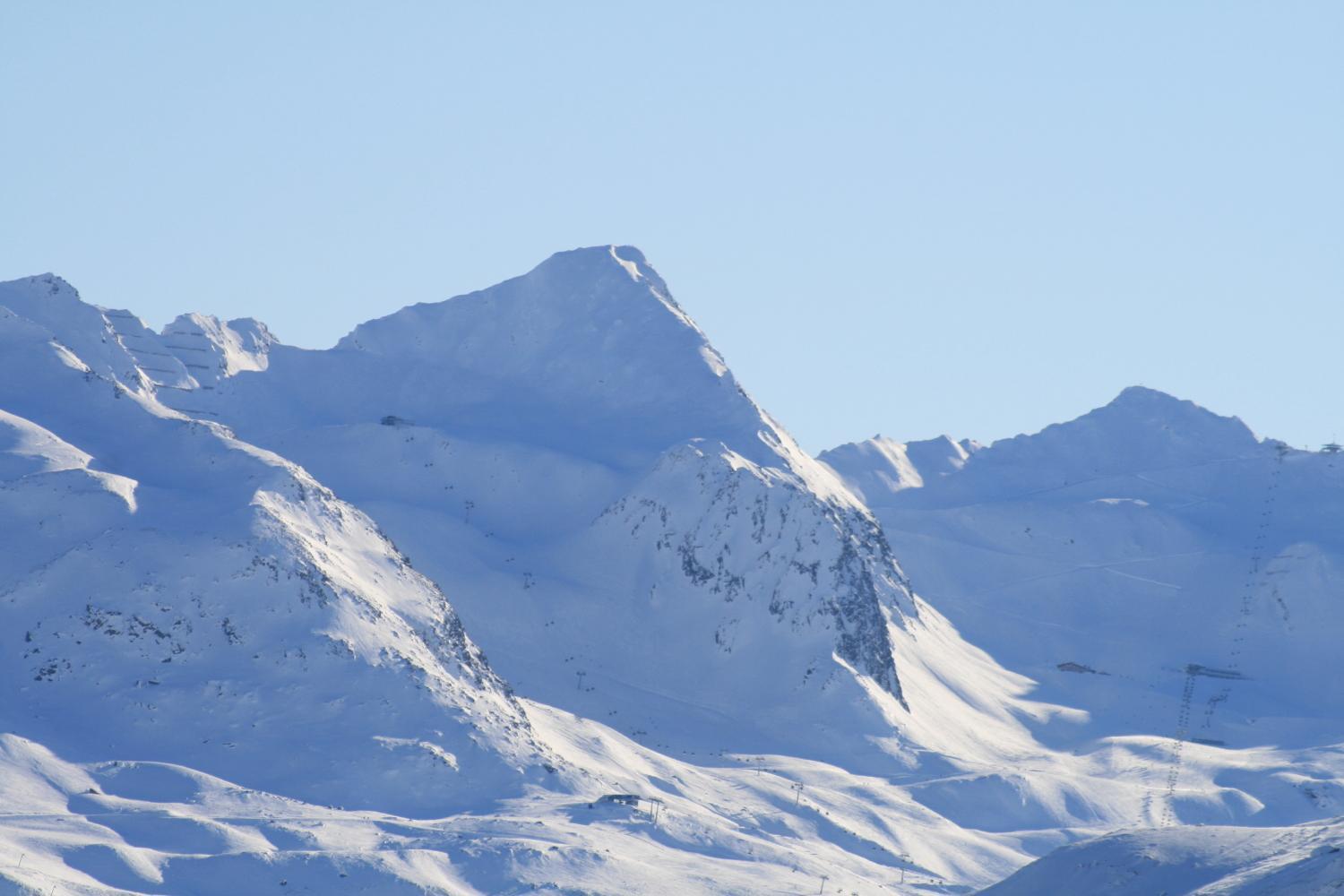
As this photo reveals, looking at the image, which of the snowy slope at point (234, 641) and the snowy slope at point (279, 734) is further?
the snowy slope at point (234, 641)

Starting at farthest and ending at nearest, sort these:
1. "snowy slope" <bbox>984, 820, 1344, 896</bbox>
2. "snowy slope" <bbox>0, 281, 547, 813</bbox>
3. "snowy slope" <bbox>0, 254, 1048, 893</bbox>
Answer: "snowy slope" <bbox>0, 281, 547, 813</bbox>, "snowy slope" <bbox>0, 254, 1048, 893</bbox>, "snowy slope" <bbox>984, 820, 1344, 896</bbox>

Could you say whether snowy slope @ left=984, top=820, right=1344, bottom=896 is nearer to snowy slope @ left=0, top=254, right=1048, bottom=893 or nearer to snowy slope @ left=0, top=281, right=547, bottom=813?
snowy slope @ left=0, top=254, right=1048, bottom=893

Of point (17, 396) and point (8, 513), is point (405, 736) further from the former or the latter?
point (17, 396)

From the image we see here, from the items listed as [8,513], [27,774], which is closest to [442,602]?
[8,513]

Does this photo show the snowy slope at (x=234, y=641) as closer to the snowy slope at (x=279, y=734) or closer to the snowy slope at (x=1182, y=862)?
the snowy slope at (x=279, y=734)

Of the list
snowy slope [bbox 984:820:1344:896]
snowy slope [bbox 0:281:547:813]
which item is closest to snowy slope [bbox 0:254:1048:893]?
snowy slope [bbox 0:281:547:813]

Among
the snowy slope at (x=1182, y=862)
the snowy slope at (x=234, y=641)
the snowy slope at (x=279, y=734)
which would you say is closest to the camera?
the snowy slope at (x=1182, y=862)

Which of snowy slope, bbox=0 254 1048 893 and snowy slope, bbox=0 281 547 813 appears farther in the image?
snowy slope, bbox=0 281 547 813

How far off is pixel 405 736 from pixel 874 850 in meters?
39.2

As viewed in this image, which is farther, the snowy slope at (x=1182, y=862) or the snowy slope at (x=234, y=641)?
the snowy slope at (x=234, y=641)

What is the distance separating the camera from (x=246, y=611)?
15612 centimetres

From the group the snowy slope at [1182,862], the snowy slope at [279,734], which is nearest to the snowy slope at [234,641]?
the snowy slope at [279,734]

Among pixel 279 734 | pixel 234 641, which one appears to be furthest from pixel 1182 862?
pixel 234 641

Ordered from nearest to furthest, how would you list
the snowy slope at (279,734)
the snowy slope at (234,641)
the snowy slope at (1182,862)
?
the snowy slope at (1182,862) → the snowy slope at (279,734) → the snowy slope at (234,641)
